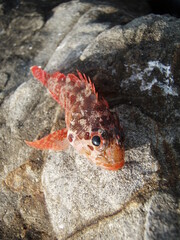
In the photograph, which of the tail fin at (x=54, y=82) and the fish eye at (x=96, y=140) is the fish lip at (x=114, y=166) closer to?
Answer: the fish eye at (x=96, y=140)

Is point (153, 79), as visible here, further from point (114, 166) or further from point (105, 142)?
point (114, 166)

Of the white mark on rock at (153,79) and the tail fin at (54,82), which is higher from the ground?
the tail fin at (54,82)

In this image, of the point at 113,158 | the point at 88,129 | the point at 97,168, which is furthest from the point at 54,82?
the point at 113,158

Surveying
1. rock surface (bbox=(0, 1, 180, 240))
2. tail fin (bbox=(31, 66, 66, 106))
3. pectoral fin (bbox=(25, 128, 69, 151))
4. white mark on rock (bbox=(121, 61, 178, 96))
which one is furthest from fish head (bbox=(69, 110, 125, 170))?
tail fin (bbox=(31, 66, 66, 106))

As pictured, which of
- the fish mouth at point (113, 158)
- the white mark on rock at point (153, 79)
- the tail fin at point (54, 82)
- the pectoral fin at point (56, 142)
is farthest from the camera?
the tail fin at point (54, 82)

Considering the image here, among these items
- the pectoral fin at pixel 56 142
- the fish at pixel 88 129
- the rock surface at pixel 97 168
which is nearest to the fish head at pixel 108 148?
the fish at pixel 88 129

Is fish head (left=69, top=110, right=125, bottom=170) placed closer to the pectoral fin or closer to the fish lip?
the fish lip

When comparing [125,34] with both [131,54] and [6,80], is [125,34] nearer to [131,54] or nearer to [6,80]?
[131,54]
